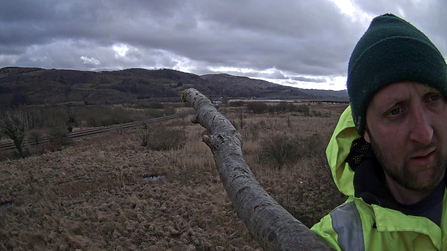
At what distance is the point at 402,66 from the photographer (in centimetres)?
98

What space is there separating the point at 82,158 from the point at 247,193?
46.7 feet

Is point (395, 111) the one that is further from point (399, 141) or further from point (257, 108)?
point (257, 108)

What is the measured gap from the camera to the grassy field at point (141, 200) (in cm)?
582

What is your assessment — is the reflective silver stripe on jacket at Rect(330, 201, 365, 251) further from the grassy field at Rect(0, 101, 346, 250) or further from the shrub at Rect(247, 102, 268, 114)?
the shrub at Rect(247, 102, 268, 114)

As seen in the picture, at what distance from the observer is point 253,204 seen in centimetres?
118

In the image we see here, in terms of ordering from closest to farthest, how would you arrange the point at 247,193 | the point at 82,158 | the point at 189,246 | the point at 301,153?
the point at 247,193
the point at 189,246
the point at 301,153
the point at 82,158

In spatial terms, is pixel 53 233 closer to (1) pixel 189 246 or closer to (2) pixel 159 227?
(2) pixel 159 227

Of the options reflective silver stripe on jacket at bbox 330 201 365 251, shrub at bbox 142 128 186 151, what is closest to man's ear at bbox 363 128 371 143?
reflective silver stripe on jacket at bbox 330 201 365 251

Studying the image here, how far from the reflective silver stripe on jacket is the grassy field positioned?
15.2 ft

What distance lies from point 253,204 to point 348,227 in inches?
14.9

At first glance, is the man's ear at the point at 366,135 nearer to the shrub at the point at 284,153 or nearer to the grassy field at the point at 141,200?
the grassy field at the point at 141,200

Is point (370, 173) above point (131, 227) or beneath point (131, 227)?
above

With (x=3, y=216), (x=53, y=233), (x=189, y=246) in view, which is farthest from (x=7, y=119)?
(x=189, y=246)

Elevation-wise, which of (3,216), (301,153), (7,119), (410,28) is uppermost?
(410,28)
